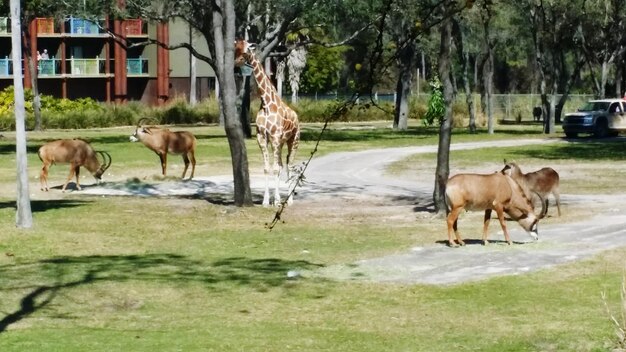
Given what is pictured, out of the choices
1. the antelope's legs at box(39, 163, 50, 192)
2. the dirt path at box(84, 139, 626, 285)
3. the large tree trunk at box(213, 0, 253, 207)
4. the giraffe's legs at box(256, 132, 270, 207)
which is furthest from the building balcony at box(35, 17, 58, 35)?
the large tree trunk at box(213, 0, 253, 207)

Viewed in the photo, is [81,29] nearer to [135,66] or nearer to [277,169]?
[135,66]

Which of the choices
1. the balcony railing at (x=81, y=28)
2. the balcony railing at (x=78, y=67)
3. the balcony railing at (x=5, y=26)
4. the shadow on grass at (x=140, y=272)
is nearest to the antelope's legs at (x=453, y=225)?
the shadow on grass at (x=140, y=272)

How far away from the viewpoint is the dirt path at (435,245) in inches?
697

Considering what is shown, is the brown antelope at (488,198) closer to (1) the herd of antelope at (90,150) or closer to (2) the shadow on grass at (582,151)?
(1) the herd of antelope at (90,150)

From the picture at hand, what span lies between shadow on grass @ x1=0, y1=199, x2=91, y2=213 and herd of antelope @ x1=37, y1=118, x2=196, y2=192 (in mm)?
2143

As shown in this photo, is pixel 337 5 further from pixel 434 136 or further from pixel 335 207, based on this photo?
pixel 335 207

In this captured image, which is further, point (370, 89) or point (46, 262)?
point (46, 262)

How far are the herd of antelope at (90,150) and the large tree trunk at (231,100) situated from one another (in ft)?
16.2

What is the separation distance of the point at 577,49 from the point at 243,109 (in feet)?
98.1

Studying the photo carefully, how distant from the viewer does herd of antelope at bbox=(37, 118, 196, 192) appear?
29.7 metres

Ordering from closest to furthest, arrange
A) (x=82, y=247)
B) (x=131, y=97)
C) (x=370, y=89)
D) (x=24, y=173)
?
(x=370, y=89) → (x=82, y=247) → (x=24, y=173) → (x=131, y=97)

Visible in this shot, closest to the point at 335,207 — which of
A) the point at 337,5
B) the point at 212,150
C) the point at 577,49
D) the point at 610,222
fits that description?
the point at 610,222

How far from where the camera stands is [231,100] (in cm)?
2652

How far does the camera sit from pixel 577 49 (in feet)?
253
